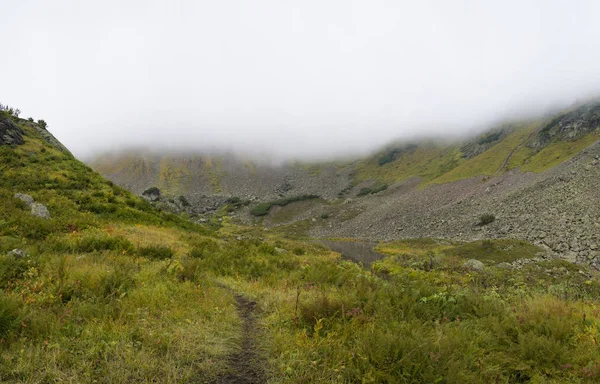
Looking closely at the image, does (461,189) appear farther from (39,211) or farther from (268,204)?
(39,211)

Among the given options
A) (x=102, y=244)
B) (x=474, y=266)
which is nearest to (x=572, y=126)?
(x=474, y=266)

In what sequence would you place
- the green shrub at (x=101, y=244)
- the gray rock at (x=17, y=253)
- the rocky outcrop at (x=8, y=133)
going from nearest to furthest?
the gray rock at (x=17, y=253), the green shrub at (x=101, y=244), the rocky outcrop at (x=8, y=133)

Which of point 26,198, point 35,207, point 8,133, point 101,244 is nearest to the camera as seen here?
point 101,244

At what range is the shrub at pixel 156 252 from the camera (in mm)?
13319

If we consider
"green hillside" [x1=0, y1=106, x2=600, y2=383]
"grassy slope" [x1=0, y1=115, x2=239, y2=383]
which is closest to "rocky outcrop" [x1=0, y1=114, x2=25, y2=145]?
"grassy slope" [x1=0, y1=115, x2=239, y2=383]

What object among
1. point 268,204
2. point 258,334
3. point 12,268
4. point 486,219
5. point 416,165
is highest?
point 416,165

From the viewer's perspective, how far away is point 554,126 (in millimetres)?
86125

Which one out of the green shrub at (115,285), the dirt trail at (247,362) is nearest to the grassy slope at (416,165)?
the dirt trail at (247,362)

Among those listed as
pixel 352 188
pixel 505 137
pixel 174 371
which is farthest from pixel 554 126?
pixel 174 371

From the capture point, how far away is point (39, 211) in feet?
51.7

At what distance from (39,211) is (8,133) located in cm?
1820

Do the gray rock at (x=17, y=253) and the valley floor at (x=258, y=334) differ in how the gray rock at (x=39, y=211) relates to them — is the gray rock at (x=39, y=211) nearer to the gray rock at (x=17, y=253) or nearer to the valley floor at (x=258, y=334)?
the valley floor at (x=258, y=334)

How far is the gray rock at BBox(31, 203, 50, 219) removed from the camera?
15477 millimetres

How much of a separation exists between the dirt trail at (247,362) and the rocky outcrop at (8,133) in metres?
32.2
